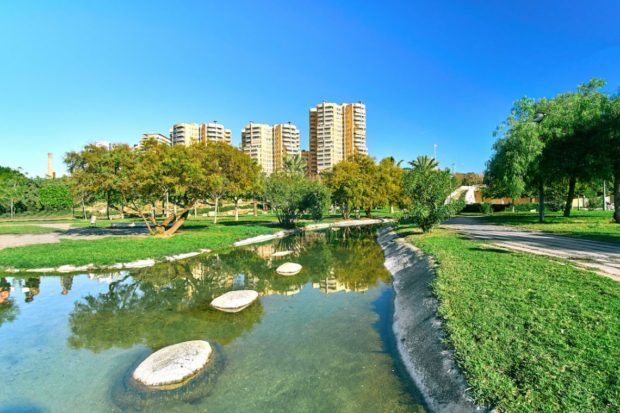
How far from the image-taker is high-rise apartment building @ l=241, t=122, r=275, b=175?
146m

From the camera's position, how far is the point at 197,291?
1405cm

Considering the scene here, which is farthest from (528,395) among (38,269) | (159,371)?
(38,269)

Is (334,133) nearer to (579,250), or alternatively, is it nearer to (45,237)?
(45,237)

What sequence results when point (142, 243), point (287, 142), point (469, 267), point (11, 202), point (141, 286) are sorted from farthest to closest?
point (287, 142)
point (11, 202)
point (142, 243)
point (141, 286)
point (469, 267)

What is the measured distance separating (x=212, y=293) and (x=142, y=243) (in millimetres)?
12831

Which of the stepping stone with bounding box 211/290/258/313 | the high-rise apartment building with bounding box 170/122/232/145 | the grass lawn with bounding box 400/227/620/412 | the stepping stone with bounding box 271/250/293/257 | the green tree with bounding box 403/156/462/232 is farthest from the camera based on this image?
the high-rise apartment building with bounding box 170/122/232/145

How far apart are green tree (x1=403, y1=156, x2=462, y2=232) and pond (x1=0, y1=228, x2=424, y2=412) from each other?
9472 mm

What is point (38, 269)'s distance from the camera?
17.2 meters

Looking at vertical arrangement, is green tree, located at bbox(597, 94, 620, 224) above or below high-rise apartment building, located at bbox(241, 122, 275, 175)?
below

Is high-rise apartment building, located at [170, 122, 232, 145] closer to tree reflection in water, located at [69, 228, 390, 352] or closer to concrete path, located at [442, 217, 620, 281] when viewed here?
tree reflection in water, located at [69, 228, 390, 352]

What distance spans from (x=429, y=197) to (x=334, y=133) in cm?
12482

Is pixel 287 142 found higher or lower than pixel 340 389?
higher

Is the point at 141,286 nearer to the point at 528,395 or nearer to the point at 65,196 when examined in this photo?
the point at 528,395

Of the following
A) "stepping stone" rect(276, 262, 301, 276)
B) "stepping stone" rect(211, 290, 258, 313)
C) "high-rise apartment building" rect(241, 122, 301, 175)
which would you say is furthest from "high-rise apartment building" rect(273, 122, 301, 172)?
"stepping stone" rect(211, 290, 258, 313)
